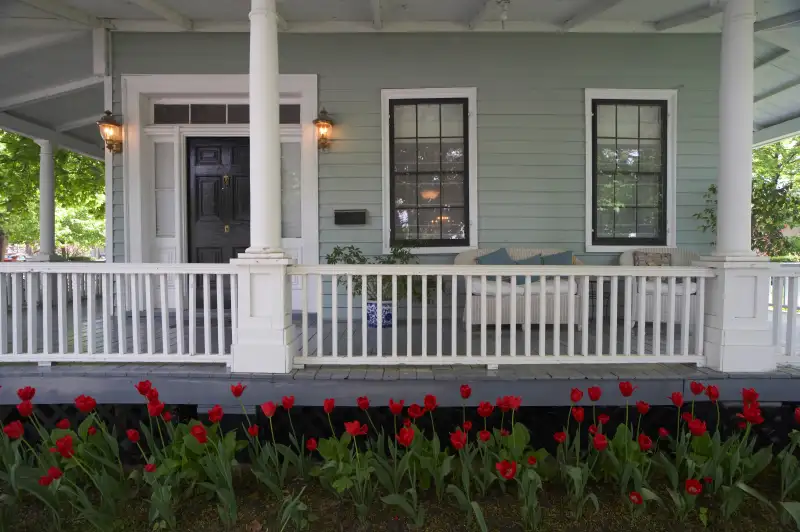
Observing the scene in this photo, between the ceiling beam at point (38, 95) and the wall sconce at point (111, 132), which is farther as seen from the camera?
the ceiling beam at point (38, 95)

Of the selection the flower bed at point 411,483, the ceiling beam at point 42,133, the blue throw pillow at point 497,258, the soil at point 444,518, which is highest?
the ceiling beam at point 42,133

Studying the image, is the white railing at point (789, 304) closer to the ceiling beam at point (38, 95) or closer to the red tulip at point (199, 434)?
the red tulip at point (199, 434)

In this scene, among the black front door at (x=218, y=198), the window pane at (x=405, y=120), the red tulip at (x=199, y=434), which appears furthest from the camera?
the black front door at (x=218, y=198)

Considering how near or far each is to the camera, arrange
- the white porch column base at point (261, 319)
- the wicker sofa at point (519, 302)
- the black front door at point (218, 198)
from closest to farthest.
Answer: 1. the white porch column base at point (261, 319)
2. the wicker sofa at point (519, 302)
3. the black front door at point (218, 198)

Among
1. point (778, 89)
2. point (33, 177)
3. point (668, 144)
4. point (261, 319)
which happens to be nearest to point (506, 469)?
point (261, 319)

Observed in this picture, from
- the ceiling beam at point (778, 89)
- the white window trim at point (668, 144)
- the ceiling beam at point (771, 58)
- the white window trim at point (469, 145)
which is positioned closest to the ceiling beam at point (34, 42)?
the white window trim at point (469, 145)

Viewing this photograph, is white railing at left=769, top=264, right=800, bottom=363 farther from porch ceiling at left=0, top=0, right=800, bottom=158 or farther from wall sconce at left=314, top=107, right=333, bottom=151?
wall sconce at left=314, top=107, right=333, bottom=151

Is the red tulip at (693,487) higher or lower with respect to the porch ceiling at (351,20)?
lower

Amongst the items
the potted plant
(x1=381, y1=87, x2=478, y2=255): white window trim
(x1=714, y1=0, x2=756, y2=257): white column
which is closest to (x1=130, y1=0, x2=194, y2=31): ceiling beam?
(x1=381, y1=87, x2=478, y2=255): white window trim

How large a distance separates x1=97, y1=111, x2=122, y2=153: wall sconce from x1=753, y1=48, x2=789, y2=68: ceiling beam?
6725 millimetres

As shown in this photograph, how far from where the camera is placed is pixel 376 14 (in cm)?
460

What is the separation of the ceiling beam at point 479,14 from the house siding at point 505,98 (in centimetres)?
19

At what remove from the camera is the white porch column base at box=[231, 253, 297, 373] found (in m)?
3.22

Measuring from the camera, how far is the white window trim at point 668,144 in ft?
17.0
